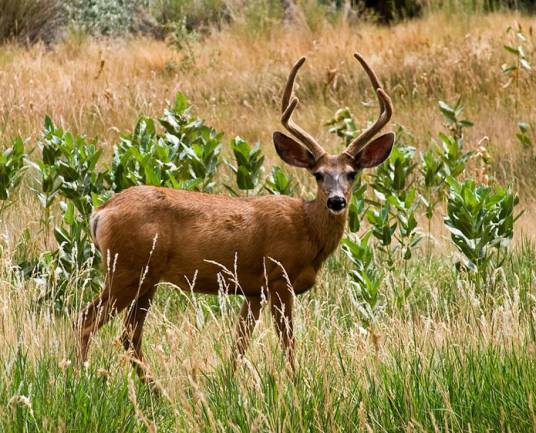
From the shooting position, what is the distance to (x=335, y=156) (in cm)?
647

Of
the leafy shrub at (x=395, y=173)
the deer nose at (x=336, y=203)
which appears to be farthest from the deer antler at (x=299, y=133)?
the leafy shrub at (x=395, y=173)

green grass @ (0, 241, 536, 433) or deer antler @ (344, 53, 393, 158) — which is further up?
deer antler @ (344, 53, 393, 158)

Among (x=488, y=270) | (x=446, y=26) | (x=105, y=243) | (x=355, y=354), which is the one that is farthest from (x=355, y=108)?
(x=355, y=354)

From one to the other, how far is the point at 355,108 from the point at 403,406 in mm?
8700

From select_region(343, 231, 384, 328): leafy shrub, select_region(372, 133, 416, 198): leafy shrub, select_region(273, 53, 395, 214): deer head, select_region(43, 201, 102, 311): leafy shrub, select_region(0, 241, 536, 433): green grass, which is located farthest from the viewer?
select_region(372, 133, 416, 198): leafy shrub

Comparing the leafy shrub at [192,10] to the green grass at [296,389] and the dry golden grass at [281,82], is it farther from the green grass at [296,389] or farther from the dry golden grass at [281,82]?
the green grass at [296,389]

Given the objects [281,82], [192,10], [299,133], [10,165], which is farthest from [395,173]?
[192,10]

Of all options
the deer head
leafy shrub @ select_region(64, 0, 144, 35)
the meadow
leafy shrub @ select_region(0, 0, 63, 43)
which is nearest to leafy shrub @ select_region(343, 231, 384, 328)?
the meadow

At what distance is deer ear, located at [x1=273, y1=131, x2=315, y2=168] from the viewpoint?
662 centimetres

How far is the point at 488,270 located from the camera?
7.16m

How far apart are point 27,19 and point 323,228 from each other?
1280 cm

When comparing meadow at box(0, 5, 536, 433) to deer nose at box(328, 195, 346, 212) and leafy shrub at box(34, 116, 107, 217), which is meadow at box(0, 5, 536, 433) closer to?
leafy shrub at box(34, 116, 107, 217)

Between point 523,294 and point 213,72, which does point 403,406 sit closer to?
point 523,294

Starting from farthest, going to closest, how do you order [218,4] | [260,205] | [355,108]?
[218,4], [355,108], [260,205]
